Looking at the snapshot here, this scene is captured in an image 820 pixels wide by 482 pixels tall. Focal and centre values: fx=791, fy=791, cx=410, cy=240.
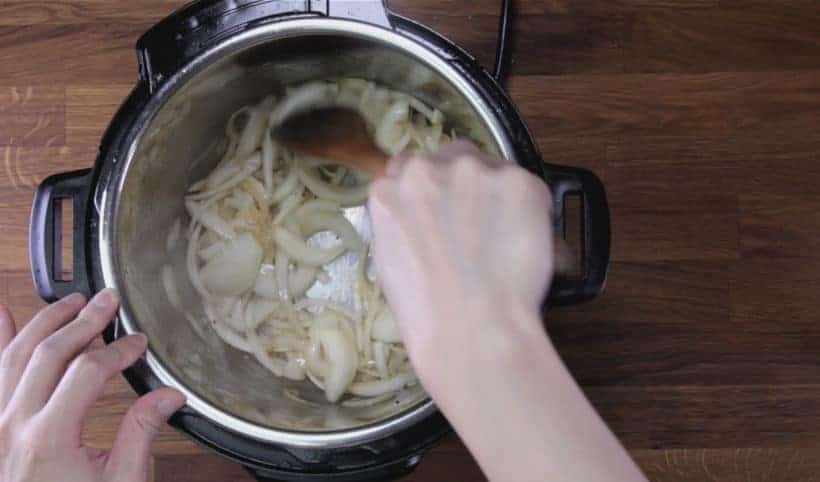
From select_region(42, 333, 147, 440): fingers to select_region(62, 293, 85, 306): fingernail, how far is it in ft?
0.18

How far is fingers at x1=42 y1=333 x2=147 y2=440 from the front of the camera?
63 centimetres

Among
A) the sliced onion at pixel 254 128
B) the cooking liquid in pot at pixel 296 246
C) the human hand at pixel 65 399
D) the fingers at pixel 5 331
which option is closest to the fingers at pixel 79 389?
the human hand at pixel 65 399

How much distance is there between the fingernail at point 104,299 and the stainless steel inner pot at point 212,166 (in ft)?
0.09

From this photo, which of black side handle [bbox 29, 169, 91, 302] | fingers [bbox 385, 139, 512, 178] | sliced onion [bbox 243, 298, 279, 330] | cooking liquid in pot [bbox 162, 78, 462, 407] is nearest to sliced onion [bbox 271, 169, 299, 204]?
cooking liquid in pot [bbox 162, 78, 462, 407]

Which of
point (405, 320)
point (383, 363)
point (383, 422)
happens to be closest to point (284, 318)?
point (383, 363)

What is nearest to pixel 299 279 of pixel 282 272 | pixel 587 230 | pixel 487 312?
pixel 282 272

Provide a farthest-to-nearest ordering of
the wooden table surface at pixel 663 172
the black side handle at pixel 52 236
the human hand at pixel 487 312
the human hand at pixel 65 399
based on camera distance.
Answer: the wooden table surface at pixel 663 172, the black side handle at pixel 52 236, the human hand at pixel 65 399, the human hand at pixel 487 312

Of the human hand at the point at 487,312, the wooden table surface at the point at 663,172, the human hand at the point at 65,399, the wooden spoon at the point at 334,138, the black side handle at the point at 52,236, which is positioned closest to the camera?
the human hand at the point at 487,312

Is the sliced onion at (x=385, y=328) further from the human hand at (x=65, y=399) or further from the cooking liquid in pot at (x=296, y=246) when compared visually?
the human hand at (x=65, y=399)

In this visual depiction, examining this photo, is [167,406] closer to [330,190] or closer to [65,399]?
[65,399]

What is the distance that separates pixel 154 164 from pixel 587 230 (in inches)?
17.1

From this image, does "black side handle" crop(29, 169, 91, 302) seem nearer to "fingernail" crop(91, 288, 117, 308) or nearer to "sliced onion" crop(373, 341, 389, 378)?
"fingernail" crop(91, 288, 117, 308)

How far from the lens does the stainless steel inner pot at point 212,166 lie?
2.40 feet

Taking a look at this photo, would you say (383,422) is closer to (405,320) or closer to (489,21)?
(405,320)
